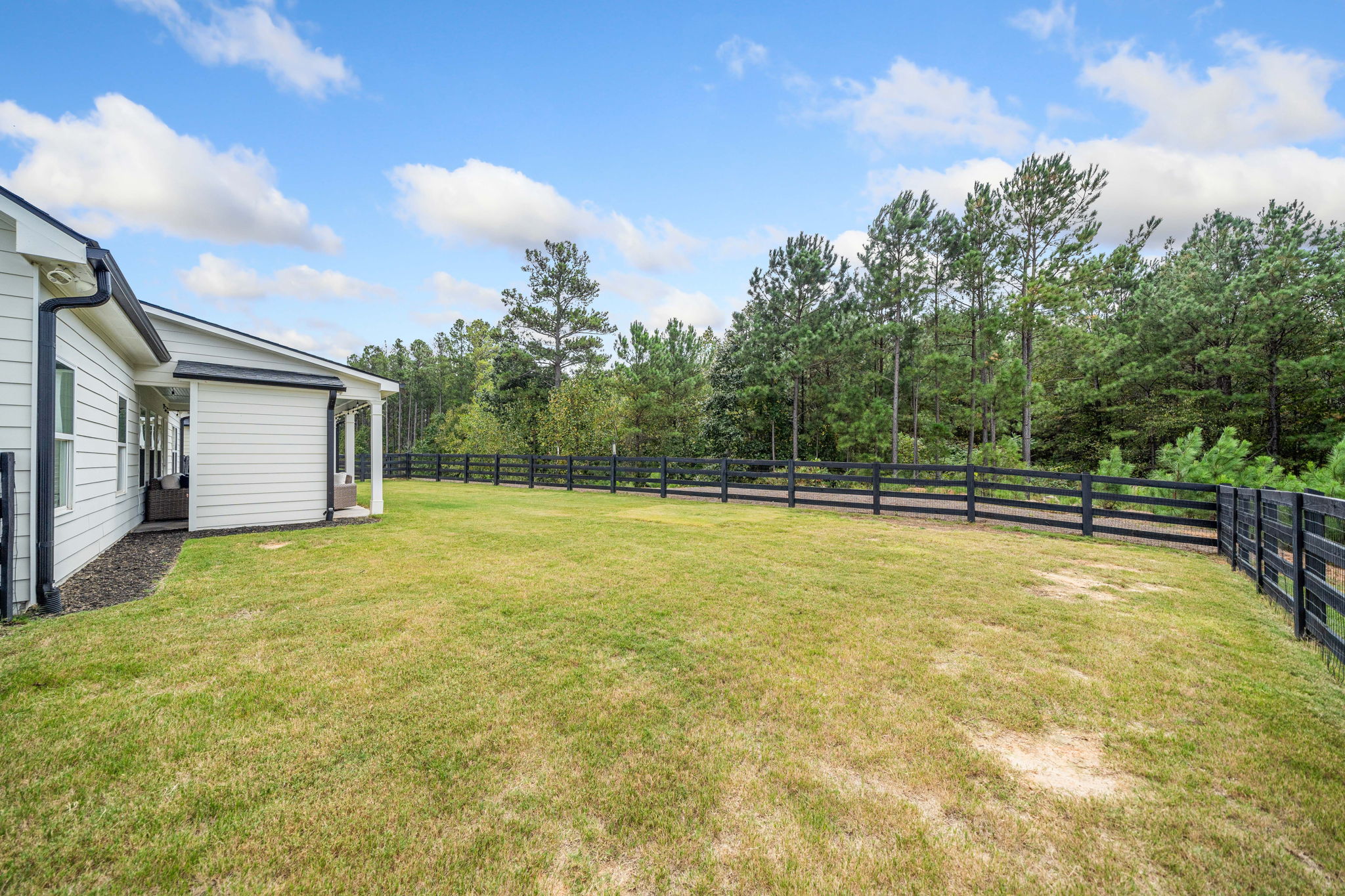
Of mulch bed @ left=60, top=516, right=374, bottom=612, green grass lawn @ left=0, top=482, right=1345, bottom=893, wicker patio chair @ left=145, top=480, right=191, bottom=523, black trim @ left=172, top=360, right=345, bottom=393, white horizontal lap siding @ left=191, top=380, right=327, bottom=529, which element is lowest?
mulch bed @ left=60, top=516, right=374, bottom=612

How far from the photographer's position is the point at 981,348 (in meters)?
18.5

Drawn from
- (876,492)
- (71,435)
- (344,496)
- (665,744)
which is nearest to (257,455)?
(344,496)

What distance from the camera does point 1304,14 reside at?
8664 millimetres

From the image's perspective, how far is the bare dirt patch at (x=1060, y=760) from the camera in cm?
200

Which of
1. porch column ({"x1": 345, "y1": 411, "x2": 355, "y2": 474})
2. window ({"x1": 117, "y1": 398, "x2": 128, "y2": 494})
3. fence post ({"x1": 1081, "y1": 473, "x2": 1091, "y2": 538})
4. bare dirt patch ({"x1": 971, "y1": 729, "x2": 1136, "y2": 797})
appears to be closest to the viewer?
bare dirt patch ({"x1": 971, "y1": 729, "x2": 1136, "y2": 797})

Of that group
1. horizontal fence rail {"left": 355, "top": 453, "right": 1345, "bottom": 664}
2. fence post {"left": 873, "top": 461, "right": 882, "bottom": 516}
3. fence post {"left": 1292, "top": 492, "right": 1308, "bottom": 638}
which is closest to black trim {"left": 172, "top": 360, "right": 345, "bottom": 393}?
horizontal fence rail {"left": 355, "top": 453, "right": 1345, "bottom": 664}

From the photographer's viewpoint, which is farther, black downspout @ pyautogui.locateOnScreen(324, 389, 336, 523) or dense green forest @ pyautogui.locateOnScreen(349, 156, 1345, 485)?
dense green forest @ pyautogui.locateOnScreen(349, 156, 1345, 485)

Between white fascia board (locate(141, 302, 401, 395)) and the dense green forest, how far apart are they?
956cm

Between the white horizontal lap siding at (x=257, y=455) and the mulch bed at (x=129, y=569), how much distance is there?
0.33m

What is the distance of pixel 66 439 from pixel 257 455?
124 inches

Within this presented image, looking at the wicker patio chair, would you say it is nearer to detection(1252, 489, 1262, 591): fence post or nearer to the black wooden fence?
the black wooden fence

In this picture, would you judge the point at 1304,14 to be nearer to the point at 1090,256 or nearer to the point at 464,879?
the point at 1090,256

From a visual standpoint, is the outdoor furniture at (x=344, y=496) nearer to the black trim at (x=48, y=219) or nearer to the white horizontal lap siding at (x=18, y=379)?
the white horizontal lap siding at (x=18, y=379)

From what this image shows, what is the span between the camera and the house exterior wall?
3992 millimetres
